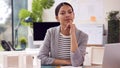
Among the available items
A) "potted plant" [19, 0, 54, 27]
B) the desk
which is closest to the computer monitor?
the desk

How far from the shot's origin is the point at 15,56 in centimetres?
348

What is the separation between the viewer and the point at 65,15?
2.23 metres

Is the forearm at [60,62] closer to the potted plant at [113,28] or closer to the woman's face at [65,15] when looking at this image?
the woman's face at [65,15]

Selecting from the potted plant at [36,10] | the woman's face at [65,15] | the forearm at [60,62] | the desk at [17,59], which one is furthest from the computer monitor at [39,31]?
the forearm at [60,62]

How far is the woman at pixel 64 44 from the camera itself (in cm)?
217

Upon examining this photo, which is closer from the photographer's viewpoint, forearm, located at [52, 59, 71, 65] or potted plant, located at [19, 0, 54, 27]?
forearm, located at [52, 59, 71, 65]

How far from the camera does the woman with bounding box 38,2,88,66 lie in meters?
2.17

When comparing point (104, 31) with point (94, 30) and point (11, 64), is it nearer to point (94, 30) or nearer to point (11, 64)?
point (94, 30)

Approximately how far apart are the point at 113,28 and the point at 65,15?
2780 millimetres

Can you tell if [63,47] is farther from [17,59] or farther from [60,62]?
[17,59]

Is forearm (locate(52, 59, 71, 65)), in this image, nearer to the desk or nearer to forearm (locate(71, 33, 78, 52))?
forearm (locate(71, 33, 78, 52))

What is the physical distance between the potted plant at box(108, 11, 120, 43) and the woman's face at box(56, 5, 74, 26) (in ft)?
8.90

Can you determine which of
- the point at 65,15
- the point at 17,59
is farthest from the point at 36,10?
the point at 65,15

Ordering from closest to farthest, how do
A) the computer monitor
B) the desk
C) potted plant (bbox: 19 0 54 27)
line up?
the desk → the computer monitor → potted plant (bbox: 19 0 54 27)
